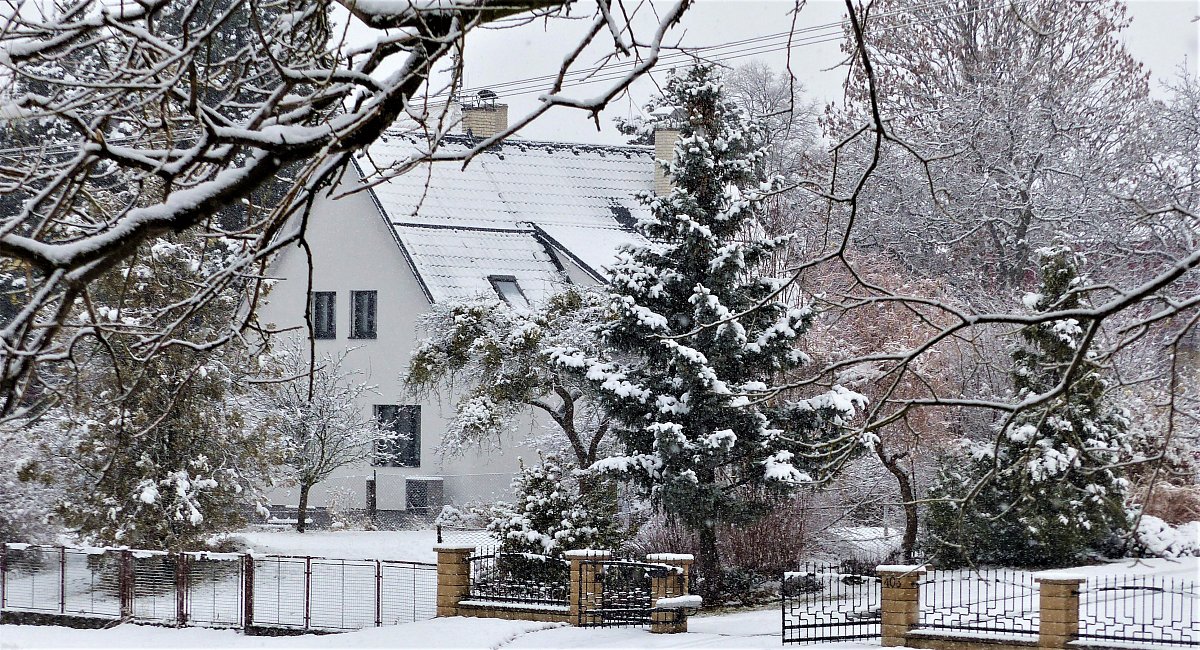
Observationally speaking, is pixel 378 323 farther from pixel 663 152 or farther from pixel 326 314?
pixel 663 152

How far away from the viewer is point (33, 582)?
19844 millimetres

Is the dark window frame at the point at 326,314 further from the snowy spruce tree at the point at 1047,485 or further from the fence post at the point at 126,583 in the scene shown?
the snowy spruce tree at the point at 1047,485

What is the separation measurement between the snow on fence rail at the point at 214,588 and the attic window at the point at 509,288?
906cm

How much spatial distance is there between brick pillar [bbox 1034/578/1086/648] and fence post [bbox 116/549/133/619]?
12415 millimetres

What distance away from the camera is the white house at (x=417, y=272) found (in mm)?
27406

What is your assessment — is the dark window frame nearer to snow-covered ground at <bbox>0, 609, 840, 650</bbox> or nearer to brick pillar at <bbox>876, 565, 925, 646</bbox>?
snow-covered ground at <bbox>0, 609, 840, 650</bbox>

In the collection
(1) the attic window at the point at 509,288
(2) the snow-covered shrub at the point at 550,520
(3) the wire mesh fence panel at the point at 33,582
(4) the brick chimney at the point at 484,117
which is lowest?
(3) the wire mesh fence panel at the point at 33,582

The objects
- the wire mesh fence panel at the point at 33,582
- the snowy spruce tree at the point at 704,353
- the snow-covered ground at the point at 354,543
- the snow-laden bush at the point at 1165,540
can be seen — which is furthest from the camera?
Answer: the snow-covered ground at the point at 354,543

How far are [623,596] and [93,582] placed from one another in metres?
8.27

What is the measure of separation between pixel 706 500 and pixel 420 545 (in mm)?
7078

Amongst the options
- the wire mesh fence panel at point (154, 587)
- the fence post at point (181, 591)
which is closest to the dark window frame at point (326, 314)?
the wire mesh fence panel at point (154, 587)

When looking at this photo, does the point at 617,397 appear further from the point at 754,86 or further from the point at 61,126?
the point at 754,86

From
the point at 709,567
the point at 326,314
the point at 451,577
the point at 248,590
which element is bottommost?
the point at 248,590

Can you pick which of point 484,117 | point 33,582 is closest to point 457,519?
point 33,582
